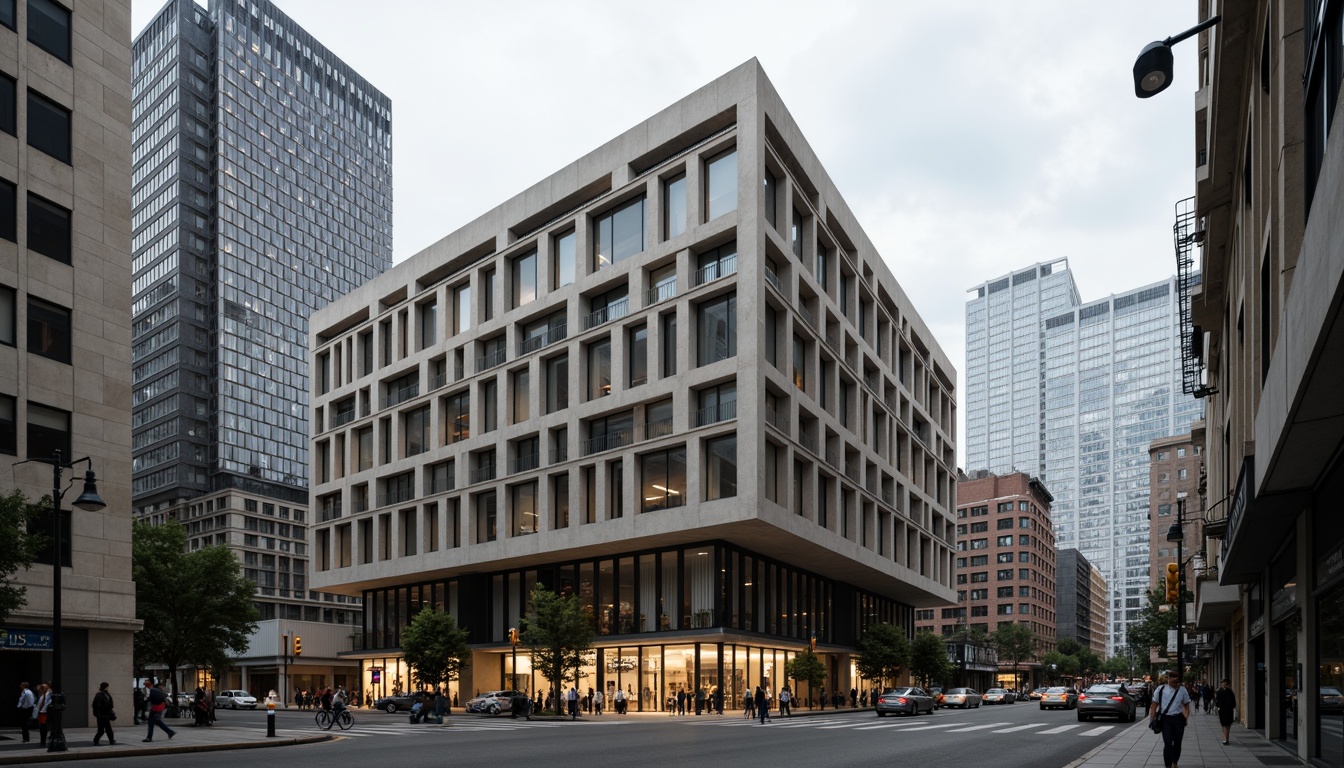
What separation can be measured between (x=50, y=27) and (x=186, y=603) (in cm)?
3596

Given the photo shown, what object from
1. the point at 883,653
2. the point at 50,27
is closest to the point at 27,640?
the point at 50,27

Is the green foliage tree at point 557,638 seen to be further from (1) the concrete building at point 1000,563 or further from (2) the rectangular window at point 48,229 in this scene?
(1) the concrete building at point 1000,563

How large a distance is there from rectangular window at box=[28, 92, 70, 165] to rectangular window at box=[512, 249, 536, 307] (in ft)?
92.9

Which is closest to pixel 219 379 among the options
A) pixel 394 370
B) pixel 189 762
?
pixel 394 370

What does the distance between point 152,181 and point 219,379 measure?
102 feet

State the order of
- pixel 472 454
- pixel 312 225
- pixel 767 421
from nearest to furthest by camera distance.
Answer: pixel 767 421 → pixel 472 454 → pixel 312 225

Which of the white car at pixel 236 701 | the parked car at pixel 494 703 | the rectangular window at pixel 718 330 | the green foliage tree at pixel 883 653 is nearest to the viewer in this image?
the rectangular window at pixel 718 330

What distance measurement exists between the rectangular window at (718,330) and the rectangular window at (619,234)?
5.77 metres

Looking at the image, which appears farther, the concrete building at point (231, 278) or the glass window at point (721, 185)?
the concrete building at point (231, 278)

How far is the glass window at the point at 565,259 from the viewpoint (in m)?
58.8

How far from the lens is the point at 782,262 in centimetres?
5372

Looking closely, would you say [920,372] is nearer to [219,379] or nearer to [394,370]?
[394,370]

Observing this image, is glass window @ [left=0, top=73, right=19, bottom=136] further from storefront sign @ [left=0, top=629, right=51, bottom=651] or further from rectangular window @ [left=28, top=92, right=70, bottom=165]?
storefront sign @ [left=0, top=629, right=51, bottom=651]

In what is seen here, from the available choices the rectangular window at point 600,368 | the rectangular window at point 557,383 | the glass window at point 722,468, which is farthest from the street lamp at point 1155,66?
the rectangular window at point 557,383
